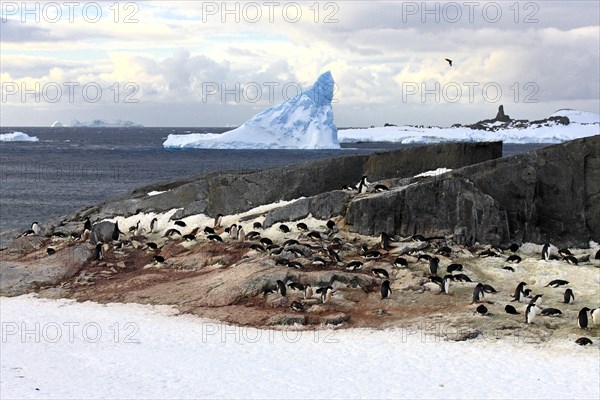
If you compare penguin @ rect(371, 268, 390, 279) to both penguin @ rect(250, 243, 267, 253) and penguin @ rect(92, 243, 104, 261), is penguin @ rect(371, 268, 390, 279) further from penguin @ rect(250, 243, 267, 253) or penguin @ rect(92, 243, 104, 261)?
penguin @ rect(92, 243, 104, 261)

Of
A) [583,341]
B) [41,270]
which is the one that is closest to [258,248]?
[41,270]

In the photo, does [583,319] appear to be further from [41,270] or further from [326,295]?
[41,270]

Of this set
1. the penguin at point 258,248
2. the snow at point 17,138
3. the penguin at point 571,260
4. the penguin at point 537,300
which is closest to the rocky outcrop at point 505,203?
the penguin at point 571,260

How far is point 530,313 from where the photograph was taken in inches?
789

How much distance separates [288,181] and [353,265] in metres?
7.71

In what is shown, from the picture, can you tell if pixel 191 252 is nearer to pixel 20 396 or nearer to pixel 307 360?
pixel 307 360

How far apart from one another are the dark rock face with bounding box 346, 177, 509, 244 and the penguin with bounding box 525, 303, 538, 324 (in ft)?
→ 20.7

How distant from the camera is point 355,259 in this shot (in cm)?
2475

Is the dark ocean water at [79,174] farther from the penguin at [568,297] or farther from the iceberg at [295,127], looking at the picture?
the penguin at [568,297]

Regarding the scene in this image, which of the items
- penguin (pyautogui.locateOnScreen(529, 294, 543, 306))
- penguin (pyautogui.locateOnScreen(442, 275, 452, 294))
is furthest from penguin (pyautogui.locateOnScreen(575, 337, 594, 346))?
penguin (pyautogui.locateOnScreen(442, 275, 452, 294))

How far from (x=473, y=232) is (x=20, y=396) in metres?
15.4

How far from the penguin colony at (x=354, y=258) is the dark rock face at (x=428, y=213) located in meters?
0.60

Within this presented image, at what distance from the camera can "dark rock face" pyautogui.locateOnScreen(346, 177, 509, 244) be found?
86.9ft

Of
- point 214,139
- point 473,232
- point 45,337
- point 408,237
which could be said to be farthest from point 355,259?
point 214,139
